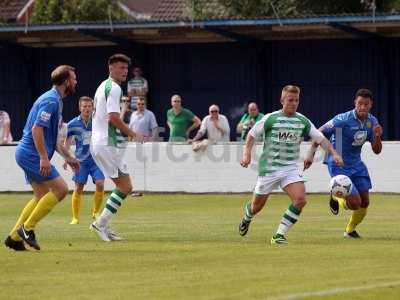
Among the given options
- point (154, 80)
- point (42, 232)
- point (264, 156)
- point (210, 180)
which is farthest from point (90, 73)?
point (264, 156)

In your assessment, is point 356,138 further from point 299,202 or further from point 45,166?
point 45,166

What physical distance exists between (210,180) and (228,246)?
12640 mm

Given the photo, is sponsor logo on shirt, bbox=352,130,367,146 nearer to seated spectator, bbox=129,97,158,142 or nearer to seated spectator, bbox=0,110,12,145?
seated spectator, bbox=129,97,158,142

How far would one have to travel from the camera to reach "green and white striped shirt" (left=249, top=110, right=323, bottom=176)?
14797mm

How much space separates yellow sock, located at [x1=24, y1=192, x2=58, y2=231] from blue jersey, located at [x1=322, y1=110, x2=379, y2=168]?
4098 mm

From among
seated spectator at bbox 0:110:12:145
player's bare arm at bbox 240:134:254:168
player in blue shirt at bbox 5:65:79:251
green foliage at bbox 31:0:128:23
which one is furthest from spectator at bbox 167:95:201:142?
green foliage at bbox 31:0:128:23

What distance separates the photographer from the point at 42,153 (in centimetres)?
1341

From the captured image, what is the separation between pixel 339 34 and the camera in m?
32.1

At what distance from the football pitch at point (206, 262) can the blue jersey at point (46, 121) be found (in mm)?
1109

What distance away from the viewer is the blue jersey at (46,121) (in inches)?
534

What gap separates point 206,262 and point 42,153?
218 centimetres

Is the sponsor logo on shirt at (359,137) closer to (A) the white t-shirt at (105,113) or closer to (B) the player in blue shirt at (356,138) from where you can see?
(B) the player in blue shirt at (356,138)

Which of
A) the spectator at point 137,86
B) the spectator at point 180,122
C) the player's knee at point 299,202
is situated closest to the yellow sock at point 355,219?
the player's knee at point 299,202

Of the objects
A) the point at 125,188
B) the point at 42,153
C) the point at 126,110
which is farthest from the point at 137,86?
the point at 42,153
